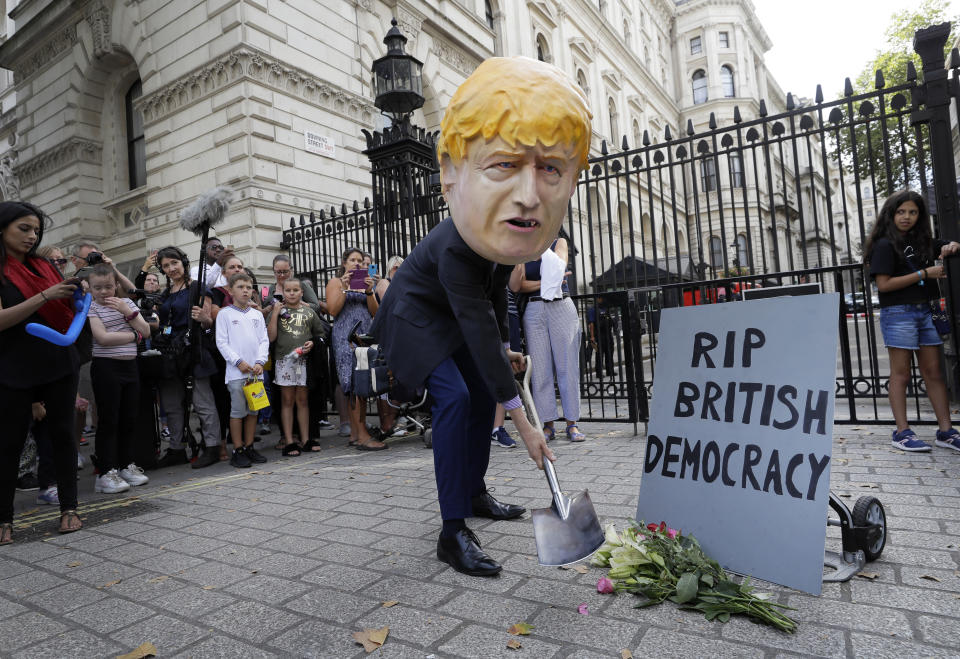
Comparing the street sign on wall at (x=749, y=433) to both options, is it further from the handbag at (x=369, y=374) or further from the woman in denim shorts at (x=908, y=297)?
the handbag at (x=369, y=374)

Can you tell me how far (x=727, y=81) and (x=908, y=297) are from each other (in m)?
47.2

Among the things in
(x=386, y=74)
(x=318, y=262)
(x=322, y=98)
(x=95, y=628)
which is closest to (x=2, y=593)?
(x=95, y=628)

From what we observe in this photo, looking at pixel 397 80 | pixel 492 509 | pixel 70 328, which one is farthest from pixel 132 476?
pixel 397 80

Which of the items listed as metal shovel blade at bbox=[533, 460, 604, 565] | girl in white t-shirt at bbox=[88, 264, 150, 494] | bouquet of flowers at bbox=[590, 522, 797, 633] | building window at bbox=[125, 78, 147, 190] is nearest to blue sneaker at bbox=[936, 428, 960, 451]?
bouquet of flowers at bbox=[590, 522, 797, 633]

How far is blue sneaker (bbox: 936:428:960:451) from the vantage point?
4.40 metres

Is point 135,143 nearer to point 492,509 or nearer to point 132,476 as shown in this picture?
point 132,476

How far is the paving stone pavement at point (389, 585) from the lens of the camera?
2.06 metres

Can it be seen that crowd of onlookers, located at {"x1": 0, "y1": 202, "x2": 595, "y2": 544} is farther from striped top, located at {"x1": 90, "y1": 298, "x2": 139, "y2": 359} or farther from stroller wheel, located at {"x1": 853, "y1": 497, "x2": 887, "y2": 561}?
stroller wheel, located at {"x1": 853, "y1": 497, "x2": 887, "y2": 561}

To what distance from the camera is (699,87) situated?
45031 millimetres

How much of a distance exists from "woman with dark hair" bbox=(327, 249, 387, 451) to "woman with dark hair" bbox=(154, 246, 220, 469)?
1.27 meters

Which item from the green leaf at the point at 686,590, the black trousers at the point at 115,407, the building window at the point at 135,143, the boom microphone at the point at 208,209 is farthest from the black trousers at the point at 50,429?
the building window at the point at 135,143

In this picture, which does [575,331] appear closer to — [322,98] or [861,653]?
[861,653]

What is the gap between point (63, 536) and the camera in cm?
373

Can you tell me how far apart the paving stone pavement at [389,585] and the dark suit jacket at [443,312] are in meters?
0.93
